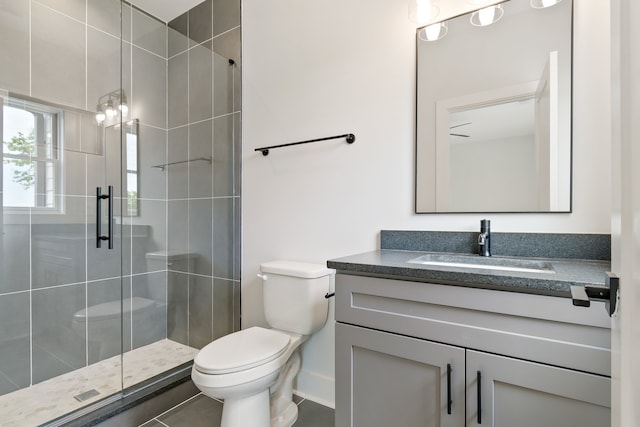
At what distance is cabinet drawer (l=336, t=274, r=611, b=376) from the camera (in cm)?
83

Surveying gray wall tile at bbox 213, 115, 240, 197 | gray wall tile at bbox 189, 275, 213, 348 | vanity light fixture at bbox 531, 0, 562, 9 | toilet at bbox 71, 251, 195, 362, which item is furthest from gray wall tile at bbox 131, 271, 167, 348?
vanity light fixture at bbox 531, 0, 562, 9

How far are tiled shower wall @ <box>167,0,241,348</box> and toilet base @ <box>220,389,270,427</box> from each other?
34.3 inches

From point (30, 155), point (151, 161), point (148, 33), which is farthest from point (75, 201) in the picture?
point (148, 33)

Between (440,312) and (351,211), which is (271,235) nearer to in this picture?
(351,211)

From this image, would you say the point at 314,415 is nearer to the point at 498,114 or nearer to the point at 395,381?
the point at 395,381

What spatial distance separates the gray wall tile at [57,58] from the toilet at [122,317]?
119 centimetres

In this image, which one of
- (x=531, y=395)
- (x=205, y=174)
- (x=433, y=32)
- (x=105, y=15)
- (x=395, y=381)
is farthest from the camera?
(x=205, y=174)

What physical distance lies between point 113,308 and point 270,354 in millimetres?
1435

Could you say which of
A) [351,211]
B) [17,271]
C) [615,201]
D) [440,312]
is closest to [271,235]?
[351,211]

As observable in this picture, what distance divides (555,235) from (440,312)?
0.64 m

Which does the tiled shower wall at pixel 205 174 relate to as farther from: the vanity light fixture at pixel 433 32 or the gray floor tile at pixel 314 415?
the vanity light fixture at pixel 433 32

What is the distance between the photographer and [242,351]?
4.82ft

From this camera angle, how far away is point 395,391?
43.4 inches

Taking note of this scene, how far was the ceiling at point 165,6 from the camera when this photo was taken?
2.43m
